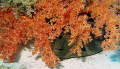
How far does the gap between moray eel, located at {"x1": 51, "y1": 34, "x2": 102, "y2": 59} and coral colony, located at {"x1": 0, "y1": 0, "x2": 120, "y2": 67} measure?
0.11m

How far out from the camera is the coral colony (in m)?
2.13

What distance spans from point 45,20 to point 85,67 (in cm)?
138

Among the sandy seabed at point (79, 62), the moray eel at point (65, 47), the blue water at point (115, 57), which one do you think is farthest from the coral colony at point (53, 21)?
the blue water at point (115, 57)

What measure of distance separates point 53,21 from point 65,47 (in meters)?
0.65

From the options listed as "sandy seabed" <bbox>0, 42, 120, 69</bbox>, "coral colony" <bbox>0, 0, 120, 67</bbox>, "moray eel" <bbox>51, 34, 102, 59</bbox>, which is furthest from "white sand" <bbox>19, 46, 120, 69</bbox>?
"coral colony" <bbox>0, 0, 120, 67</bbox>

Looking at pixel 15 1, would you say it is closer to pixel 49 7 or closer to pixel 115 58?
pixel 49 7

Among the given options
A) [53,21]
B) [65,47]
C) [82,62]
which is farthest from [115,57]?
[53,21]

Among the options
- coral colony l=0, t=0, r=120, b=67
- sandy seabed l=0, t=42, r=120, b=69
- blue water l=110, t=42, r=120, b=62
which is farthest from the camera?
blue water l=110, t=42, r=120, b=62

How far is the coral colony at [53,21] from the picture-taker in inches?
83.7

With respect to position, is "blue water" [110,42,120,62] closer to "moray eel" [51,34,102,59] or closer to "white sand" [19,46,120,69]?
"white sand" [19,46,120,69]

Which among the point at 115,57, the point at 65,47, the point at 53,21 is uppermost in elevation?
the point at 53,21

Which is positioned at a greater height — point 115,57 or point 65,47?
point 65,47

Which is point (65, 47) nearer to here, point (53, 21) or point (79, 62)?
point (79, 62)

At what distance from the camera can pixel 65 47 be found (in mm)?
2406
